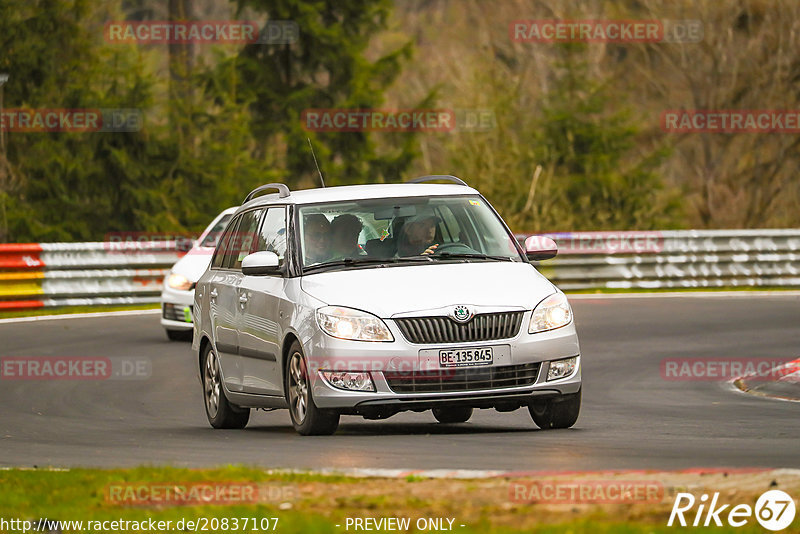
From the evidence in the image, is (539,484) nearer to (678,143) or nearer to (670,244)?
(670,244)

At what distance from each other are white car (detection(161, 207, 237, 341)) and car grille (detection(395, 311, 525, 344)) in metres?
10.2

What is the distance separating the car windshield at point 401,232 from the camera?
11.4 metres

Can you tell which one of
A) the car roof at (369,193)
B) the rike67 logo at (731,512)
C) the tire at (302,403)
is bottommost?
the tire at (302,403)

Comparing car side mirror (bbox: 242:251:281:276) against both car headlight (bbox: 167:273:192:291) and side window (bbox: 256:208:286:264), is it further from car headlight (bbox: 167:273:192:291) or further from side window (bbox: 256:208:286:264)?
car headlight (bbox: 167:273:192:291)

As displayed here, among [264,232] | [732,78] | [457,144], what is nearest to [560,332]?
[264,232]

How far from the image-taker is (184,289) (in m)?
20.7

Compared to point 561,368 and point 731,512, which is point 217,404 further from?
point 731,512

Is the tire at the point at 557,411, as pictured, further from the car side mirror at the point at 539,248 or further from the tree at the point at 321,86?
the tree at the point at 321,86

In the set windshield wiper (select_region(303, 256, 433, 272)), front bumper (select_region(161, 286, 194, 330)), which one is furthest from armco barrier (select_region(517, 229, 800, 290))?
windshield wiper (select_region(303, 256, 433, 272))

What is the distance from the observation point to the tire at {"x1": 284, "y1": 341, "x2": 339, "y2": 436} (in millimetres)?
10797

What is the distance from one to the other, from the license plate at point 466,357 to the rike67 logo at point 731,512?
343 centimetres

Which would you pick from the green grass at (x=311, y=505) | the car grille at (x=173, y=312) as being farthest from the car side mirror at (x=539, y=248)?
the car grille at (x=173, y=312)

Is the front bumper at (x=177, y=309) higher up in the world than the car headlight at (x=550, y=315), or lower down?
lower down

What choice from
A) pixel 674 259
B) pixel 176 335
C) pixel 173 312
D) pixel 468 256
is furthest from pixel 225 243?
pixel 674 259
